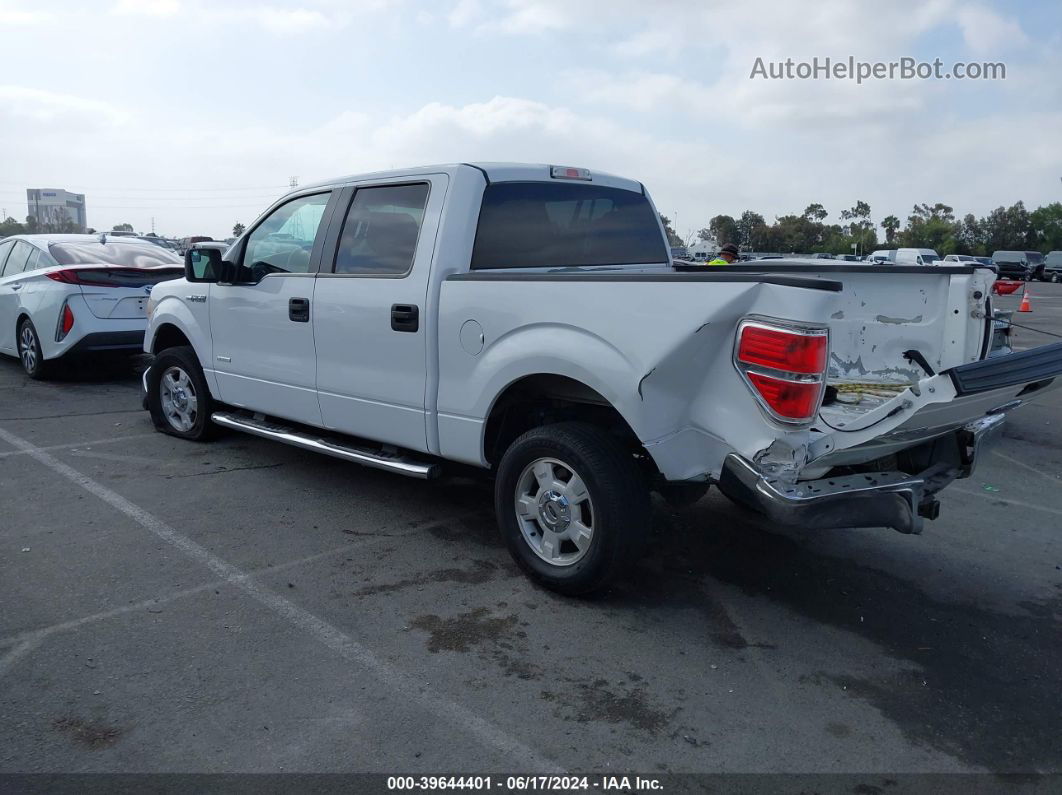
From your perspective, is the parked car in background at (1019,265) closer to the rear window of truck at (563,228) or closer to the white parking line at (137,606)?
the rear window of truck at (563,228)

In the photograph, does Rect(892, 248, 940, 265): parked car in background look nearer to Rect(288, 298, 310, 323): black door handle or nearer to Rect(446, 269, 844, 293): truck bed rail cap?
Rect(446, 269, 844, 293): truck bed rail cap

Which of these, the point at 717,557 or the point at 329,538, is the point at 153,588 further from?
the point at 717,557

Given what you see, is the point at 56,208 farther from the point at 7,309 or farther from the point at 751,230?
the point at 7,309

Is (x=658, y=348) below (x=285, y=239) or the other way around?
below

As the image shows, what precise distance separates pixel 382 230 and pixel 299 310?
2.63ft

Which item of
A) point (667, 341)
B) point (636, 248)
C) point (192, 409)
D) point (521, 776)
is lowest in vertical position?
point (521, 776)


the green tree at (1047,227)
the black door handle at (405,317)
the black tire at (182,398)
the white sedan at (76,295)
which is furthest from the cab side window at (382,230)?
the green tree at (1047,227)

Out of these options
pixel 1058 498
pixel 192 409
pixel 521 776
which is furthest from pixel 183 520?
pixel 1058 498

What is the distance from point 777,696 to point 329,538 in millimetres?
2637

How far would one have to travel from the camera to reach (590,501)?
12.7ft

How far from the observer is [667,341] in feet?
11.5

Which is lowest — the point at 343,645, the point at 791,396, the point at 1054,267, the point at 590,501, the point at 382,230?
the point at 343,645

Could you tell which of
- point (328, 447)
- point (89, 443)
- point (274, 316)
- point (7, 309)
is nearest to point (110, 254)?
point (7, 309)

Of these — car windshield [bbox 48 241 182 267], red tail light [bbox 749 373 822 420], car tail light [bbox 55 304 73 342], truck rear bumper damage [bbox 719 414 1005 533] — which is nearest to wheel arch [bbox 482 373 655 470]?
truck rear bumper damage [bbox 719 414 1005 533]
